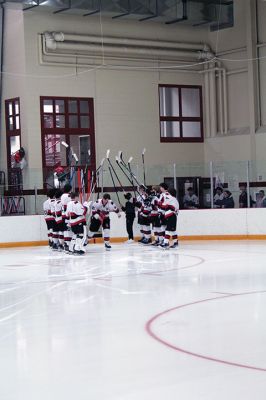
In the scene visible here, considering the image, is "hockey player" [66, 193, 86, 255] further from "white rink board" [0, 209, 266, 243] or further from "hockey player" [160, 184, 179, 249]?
"white rink board" [0, 209, 266, 243]

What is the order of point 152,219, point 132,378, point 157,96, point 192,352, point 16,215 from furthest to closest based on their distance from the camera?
point 157,96
point 16,215
point 152,219
point 192,352
point 132,378

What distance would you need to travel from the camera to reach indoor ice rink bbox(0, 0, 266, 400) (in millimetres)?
5527

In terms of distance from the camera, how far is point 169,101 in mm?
24234

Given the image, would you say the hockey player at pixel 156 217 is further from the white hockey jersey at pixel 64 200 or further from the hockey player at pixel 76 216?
the hockey player at pixel 76 216

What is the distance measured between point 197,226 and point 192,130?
237 inches

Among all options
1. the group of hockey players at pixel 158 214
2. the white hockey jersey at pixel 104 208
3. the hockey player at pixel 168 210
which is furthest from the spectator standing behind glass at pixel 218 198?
the white hockey jersey at pixel 104 208

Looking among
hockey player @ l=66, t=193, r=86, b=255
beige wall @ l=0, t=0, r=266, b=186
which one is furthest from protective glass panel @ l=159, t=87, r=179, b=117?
hockey player @ l=66, t=193, r=86, b=255

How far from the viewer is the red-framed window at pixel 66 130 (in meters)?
21.5

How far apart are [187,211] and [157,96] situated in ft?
17.6

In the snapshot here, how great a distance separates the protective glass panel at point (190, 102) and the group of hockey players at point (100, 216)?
20.6 ft

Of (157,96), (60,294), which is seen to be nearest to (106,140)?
(157,96)

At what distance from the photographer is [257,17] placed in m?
22.6

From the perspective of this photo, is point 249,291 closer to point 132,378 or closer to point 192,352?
point 192,352

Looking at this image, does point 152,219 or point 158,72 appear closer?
point 152,219
